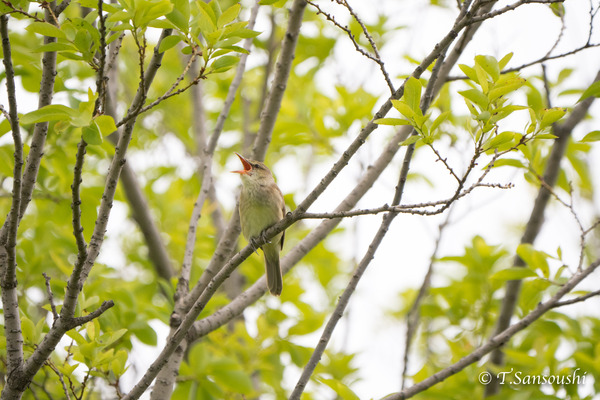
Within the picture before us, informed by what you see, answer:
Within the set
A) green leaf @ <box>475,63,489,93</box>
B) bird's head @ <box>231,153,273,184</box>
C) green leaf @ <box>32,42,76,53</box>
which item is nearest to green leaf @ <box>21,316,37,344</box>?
green leaf @ <box>32,42,76,53</box>

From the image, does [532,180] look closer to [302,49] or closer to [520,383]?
[520,383]

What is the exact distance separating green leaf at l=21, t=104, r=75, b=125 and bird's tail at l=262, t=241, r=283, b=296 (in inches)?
113

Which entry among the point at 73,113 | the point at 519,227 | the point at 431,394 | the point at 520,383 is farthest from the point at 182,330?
the point at 519,227

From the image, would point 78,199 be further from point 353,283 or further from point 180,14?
point 353,283

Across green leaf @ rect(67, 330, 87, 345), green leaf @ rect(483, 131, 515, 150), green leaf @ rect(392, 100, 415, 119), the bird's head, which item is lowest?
green leaf @ rect(67, 330, 87, 345)

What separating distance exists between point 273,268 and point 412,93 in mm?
2788

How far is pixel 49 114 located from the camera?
225 centimetres

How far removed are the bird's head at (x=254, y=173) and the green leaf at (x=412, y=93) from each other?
2334mm

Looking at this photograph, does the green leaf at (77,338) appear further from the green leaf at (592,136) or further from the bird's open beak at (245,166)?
the green leaf at (592,136)

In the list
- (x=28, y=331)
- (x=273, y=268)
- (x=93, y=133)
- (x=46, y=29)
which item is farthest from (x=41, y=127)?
(x=273, y=268)

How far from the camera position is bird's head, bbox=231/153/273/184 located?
490 cm

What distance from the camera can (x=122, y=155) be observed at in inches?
110

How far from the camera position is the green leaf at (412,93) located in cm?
Answer: 259

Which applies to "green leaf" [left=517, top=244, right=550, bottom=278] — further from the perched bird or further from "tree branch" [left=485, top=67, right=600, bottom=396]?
the perched bird
